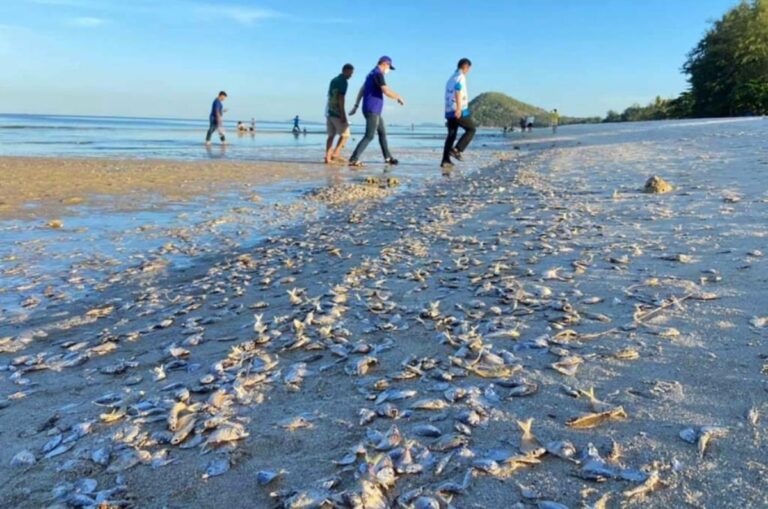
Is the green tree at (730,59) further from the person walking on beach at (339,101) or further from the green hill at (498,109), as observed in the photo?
the green hill at (498,109)

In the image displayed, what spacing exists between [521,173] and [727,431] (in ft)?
35.8

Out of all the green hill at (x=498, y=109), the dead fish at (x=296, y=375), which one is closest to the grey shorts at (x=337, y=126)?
the dead fish at (x=296, y=375)

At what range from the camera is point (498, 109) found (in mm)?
143750

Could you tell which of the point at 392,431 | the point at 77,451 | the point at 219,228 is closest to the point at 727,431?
the point at 392,431

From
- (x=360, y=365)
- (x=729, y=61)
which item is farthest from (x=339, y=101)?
(x=729, y=61)

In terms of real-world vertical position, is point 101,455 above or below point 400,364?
below

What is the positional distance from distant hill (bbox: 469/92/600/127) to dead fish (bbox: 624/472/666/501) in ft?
434

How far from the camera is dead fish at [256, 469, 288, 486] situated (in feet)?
6.86

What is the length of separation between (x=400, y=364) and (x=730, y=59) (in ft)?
211

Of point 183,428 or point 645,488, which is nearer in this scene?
point 645,488

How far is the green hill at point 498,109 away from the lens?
134m

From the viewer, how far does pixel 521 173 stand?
41.7ft

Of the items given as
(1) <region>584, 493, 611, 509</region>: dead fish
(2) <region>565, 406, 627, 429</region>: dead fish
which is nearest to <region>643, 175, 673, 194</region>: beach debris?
(2) <region>565, 406, 627, 429</region>: dead fish

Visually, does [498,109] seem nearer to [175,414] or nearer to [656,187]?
[656,187]
